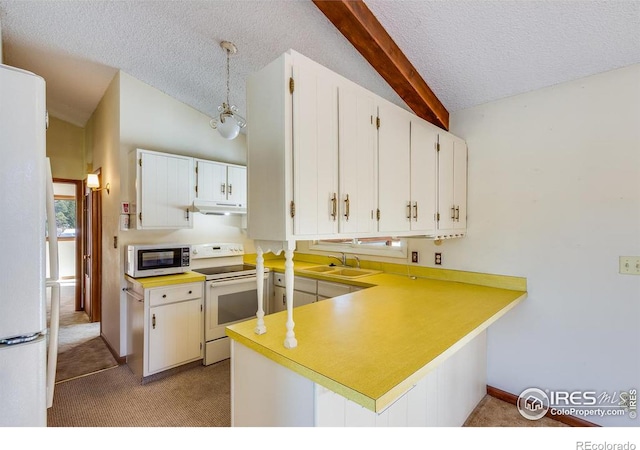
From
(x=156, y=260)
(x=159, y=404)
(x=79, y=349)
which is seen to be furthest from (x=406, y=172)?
(x=79, y=349)

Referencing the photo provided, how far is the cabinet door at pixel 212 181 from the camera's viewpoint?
10.8 feet

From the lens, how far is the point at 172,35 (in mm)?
2412

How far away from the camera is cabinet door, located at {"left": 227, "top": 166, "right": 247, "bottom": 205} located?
3539 mm

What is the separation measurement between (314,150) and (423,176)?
1.09 meters

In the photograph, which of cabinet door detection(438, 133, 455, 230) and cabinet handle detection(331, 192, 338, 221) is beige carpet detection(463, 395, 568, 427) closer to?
cabinet door detection(438, 133, 455, 230)

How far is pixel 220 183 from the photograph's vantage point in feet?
11.4

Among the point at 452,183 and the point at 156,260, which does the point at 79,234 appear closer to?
the point at 156,260

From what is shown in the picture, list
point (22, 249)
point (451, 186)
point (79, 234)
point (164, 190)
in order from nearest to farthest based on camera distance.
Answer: point (22, 249) < point (451, 186) < point (164, 190) < point (79, 234)

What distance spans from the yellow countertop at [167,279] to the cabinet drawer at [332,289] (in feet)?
3.86

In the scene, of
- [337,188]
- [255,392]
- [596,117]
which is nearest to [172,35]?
[337,188]

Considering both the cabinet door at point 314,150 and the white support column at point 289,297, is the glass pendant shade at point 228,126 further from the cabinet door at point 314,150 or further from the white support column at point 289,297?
the white support column at point 289,297
